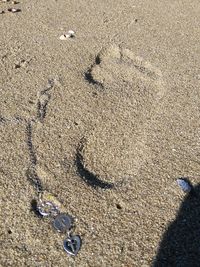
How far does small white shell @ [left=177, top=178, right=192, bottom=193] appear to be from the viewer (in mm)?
2682

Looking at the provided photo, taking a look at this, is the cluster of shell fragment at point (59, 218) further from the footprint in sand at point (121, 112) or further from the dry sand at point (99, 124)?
the footprint in sand at point (121, 112)

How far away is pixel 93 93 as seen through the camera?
3443 millimetres

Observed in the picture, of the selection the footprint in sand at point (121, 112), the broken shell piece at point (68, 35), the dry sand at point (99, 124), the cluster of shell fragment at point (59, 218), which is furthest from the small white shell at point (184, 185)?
the broken shell piece at point (68, 35)

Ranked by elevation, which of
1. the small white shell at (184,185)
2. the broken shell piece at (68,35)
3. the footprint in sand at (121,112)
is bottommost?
the broken shell piece at (68,35)

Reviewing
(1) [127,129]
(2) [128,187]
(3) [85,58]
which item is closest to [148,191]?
(2) [128,187]

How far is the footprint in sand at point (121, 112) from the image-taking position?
286cm

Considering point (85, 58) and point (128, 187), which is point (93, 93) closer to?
point (85, 58)

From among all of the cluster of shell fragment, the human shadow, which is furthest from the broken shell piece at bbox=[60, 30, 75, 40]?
the human shadow

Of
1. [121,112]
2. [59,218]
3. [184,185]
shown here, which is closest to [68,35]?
[121,112]

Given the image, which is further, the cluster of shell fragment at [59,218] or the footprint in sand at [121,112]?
the footprint in sand at [121,112]

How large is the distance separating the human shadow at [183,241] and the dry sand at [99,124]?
0.14 ft

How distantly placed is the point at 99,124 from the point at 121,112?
0.73 feet

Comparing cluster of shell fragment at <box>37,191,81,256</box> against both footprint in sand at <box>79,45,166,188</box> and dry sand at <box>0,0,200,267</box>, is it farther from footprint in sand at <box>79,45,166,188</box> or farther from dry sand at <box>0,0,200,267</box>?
footprint in sand at <box>79,45,166,188</box>

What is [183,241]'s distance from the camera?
2383mm
